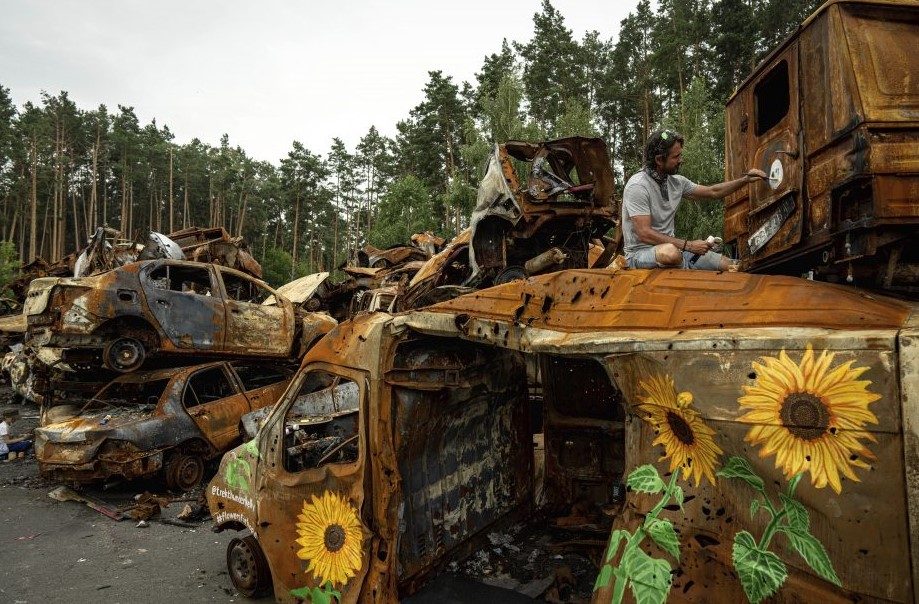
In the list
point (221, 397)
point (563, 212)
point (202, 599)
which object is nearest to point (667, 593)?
point (202, 599)

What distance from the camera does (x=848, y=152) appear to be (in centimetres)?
235

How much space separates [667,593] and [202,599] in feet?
12.8

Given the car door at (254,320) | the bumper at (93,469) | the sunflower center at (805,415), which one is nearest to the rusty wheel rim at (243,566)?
the bumper at (93,469)

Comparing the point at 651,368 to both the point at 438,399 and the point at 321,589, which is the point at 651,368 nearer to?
the point at 438,399

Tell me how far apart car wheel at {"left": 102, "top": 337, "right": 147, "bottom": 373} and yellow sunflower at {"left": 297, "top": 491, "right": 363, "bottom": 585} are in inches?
228

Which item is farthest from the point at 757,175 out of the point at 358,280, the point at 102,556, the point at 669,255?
the point at 358,280

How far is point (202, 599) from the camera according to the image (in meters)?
4.18

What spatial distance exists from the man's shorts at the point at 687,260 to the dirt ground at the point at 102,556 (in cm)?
397

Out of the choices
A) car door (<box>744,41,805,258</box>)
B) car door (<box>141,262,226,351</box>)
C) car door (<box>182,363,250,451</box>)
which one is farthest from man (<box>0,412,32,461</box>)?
car door (<box>744,41,805,258</box>)

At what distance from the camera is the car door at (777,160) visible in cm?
281

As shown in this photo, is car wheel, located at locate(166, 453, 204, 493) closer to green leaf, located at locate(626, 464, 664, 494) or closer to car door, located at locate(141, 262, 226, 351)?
car door, located at locate(141, 262, 226, 351)

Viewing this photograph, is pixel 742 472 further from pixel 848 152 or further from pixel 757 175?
pixel 757 175

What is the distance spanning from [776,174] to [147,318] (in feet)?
27.0

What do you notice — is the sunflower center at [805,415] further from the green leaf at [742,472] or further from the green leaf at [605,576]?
the green leaf at [605,576]
